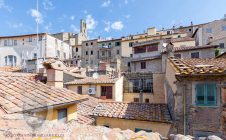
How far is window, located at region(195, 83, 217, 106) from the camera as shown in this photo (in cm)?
1062

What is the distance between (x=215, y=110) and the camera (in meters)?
10.5

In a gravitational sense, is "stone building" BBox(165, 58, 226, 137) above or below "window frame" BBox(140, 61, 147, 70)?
below

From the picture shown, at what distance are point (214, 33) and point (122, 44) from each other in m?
23.4

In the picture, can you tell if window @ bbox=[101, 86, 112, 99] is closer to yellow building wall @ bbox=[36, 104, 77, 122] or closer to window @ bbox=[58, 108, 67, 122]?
yellow building wall @ bbox=[36, 104, 77, 122]

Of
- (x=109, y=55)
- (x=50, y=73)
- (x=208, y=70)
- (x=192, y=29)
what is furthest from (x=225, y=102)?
(x=192, y=29)

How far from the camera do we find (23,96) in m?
6.02

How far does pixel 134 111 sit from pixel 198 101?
4.66 m

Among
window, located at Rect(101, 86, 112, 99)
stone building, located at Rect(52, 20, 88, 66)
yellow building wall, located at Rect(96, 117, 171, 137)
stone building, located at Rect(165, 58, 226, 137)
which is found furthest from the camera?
stone building, located at Rect(52, 20, 88, 66)

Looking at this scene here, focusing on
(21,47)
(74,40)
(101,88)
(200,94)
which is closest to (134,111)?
(200,94)

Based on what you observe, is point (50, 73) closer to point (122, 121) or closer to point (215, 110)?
point (122, 121)

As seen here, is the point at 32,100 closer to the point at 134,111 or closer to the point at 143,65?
the point at 134,111

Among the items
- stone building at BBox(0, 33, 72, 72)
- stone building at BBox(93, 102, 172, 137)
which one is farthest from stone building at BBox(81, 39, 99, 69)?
stone building at BBox(93, 102, 172, 137)

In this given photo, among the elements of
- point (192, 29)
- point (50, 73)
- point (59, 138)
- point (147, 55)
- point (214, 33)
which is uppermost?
point (192, 29)

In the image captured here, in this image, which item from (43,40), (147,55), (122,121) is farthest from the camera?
(43,40)
